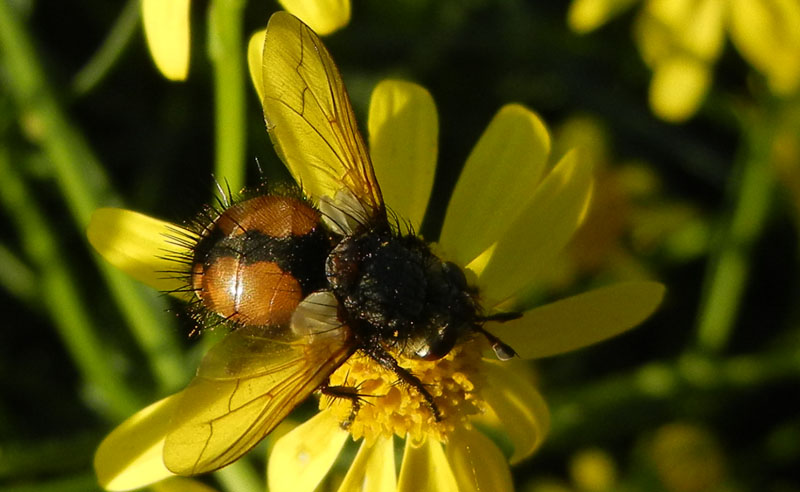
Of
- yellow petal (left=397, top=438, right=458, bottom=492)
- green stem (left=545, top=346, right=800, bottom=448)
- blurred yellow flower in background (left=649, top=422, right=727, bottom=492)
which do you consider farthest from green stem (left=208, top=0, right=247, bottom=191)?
blurred yellow flower in background (left=649, top=422, right=727, bottom=492)

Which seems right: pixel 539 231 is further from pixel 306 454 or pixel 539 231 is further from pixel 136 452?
pixel 136 452

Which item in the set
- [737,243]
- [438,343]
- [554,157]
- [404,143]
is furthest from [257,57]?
[737,243]

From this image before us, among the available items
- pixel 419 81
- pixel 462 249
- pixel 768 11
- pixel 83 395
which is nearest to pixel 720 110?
pixel 768 11

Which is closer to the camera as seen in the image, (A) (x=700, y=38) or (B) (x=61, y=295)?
(B) (x=61, y=295)

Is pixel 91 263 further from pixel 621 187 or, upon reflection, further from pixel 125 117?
pixel 621 187

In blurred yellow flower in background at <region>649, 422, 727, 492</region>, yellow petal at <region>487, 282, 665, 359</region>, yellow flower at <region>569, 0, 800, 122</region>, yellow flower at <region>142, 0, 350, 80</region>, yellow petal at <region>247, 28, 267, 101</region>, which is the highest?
yellow flower at <region>142, 0, 350, 80</region>

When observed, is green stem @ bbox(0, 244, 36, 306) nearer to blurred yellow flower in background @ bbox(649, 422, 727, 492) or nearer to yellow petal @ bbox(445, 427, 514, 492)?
yellow petal @ bbox(445, 427, 514, 492)

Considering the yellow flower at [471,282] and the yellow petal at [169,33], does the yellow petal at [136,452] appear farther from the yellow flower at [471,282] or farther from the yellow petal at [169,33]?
the yellow petal at [169,33]
